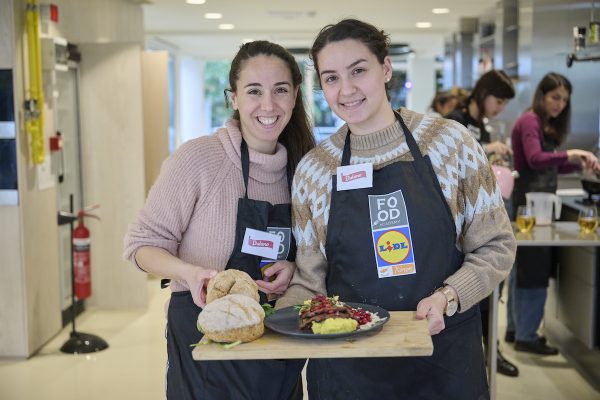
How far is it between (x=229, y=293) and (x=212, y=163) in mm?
453

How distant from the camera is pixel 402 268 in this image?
2.02m

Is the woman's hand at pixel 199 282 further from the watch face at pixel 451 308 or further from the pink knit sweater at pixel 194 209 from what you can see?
the watch face at pixel 451 308

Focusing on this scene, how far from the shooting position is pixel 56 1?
18.4 ft

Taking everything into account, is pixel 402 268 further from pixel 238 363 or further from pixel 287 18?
pixel 287 18

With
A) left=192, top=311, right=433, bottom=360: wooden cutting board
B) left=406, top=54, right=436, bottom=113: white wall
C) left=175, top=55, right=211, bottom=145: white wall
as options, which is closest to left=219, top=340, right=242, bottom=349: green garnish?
left=192, top=311, right=433, bottom=360: wooden cutting board

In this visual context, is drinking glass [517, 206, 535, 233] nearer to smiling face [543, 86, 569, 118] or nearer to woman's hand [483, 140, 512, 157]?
woman's hand [483, 140, 512, 157]

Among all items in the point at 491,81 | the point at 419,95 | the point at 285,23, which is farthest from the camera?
the point at 419,95

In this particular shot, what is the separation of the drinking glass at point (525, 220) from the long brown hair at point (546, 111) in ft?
3.43

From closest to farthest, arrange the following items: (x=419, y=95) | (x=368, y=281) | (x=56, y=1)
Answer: (x=368, y=281) < (x=56, y=1) < (x=419, y=95)

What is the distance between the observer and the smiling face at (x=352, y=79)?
203 cm

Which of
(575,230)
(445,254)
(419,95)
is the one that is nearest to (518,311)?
(575,230)

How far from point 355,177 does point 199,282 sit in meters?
0.48

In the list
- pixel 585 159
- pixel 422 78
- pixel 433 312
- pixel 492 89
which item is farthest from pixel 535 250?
pixel 422 78

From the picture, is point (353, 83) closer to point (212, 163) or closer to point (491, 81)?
point (212, 163)
